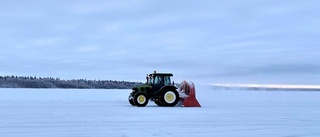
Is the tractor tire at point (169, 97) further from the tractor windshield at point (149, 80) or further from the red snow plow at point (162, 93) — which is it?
the tractor windshield at point (149, 80)

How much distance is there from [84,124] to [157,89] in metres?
9.99

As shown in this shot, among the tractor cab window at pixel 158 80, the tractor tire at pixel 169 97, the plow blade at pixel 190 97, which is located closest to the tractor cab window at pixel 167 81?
the tractor cab window at pixel 158 80

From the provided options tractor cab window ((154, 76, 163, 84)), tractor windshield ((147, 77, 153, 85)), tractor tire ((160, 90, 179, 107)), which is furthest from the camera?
tractor windshield ((147, 77, 153, 85))

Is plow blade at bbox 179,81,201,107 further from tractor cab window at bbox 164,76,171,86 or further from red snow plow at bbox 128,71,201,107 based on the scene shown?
tractor cab window at bbox 164,76,171,86

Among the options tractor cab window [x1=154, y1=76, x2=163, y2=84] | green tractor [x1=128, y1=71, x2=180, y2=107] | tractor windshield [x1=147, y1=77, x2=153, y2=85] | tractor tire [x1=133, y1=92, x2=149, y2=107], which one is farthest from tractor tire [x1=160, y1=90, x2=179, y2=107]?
tractor windshield [x1=147, y1=77, x2=153, y2=85]

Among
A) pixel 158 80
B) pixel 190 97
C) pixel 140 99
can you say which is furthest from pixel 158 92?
pixel 190 97

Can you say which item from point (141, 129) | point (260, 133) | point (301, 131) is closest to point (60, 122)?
point (141, 129)

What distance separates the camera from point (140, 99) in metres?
20.7

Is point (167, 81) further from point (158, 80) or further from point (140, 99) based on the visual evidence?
point (140, 99)

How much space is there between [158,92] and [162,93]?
0.27 m

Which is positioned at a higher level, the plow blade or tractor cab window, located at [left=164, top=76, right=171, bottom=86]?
tractor cab window, located at [left=164, top=76, right=171, bottom=86]

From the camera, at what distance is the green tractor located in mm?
20609

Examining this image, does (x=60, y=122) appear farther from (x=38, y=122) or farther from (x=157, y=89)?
(x=157, y=89)

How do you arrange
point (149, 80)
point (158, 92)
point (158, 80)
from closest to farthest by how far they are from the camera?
point (158, 92) → point (158, 80) → point (149, 80)
